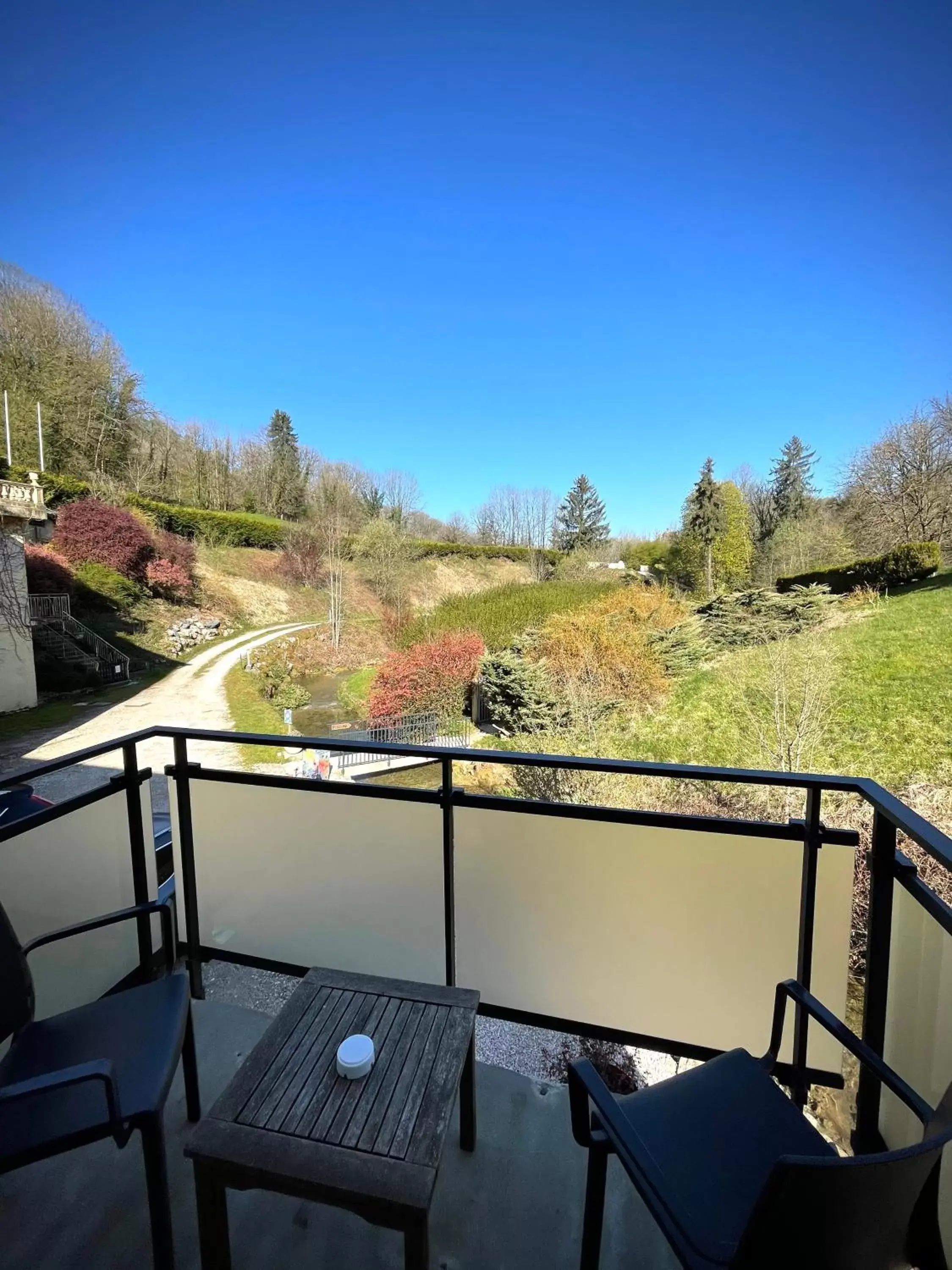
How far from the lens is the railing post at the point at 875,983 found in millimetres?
1215

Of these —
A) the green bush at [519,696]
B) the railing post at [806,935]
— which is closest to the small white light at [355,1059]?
the railing post at [806,935]

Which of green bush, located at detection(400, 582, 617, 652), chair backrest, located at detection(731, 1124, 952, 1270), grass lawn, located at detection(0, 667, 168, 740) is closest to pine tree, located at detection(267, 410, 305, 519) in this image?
grass lawn, located at detection(0, 667, 168, 740)

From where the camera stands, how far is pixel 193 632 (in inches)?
707

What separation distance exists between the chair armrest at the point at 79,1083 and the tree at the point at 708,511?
76.5 ft

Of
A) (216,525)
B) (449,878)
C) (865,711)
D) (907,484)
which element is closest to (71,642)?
(216,525)

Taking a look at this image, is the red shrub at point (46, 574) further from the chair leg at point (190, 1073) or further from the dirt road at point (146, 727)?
the chair leg at point (190, 1073)

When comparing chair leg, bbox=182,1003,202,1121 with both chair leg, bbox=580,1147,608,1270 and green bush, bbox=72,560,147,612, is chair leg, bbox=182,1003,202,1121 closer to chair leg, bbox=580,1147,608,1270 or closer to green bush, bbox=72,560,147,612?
chair leg, bbox=580,1147,608,1270

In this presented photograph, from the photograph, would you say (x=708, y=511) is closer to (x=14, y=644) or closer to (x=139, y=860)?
(x=14, y=644)

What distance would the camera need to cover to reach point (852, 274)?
12359mm

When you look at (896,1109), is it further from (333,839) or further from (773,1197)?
(333,839)

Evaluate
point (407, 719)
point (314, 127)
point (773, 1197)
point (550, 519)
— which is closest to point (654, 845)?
point (773, 1197)

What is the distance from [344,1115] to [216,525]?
25.6m

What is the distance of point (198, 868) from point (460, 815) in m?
1.00

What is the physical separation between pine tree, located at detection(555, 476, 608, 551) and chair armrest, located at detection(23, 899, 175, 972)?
29.4 meters
